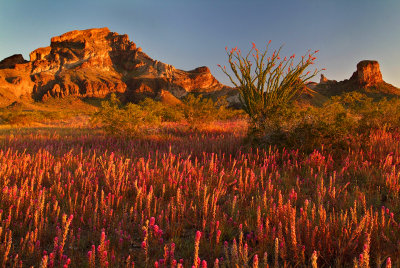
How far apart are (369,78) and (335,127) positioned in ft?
410

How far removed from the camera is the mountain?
3541 inches

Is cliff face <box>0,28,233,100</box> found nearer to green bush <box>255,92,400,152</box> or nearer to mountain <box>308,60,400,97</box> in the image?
mountain <box>308,60,400,97</box>

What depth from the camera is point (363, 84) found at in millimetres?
98875

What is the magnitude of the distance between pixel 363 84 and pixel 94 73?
15000cm

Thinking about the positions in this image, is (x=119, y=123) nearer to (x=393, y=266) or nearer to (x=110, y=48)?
(x=393, y=266)

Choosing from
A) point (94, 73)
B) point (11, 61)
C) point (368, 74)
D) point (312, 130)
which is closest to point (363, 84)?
point (368, 74)

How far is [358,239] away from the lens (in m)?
1.78

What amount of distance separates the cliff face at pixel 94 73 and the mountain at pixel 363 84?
3169 inches

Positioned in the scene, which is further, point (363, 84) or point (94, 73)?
point (94, 73)

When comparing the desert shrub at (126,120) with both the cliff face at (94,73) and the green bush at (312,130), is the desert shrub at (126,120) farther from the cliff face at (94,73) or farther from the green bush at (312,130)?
the cliff face at (94,73)

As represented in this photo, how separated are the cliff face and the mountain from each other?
80503 millimetres

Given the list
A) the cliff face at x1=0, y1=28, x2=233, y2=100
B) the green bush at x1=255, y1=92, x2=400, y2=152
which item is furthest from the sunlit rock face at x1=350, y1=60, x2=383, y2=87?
the green bush at x1=255, y1=92, x2=400, y2=152

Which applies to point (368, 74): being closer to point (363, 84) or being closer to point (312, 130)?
point (363, 84)

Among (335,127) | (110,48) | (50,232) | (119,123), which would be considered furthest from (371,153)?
(110,48)
